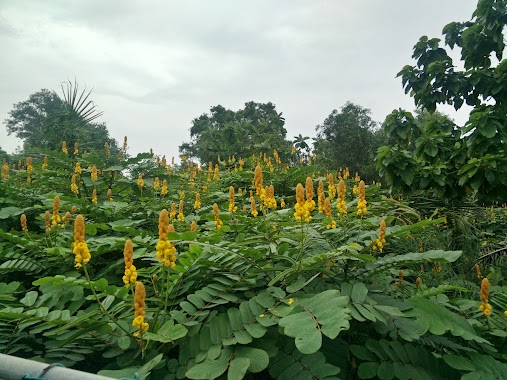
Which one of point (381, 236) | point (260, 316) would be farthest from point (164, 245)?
point (381, 236)

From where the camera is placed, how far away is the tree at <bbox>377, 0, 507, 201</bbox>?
4.50 m

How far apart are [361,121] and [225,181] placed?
19556 mm

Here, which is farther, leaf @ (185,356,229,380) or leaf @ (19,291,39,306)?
leaf @ (19,291,39,306)

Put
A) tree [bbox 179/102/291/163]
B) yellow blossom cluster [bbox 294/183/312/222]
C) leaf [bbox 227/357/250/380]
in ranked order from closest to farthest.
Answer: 1. leaf [bbox 227/357/250/380]
2. yellow blossom cluster [bbox 294/183/312/222]
3. tree [bbox 179/102/291/163]

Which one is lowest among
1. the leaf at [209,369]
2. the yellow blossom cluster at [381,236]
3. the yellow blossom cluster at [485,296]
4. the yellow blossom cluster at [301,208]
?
the leaf at [209,369]

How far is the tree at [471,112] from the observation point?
4.50 m

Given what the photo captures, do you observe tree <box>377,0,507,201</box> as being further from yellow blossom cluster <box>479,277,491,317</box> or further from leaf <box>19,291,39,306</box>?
leaf <box>19,291,39,306</box>

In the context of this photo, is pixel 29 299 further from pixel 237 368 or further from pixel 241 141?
pixel 241 141

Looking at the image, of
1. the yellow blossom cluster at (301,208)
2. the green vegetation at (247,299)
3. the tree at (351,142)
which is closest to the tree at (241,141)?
the tree at (351,142)

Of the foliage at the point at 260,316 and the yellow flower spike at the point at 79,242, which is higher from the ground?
the yellow flower spike at the point at 79,242

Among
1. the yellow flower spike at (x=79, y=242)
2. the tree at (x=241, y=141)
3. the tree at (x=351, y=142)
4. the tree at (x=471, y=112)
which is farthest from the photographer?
the tree at (x=351, y=142)

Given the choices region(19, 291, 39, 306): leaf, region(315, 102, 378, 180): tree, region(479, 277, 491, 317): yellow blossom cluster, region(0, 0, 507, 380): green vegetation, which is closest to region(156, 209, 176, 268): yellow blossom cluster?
region(0, 0, 507, 380): green vegetation

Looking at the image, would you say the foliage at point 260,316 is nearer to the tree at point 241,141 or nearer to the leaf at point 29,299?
the leaf at point 29,299

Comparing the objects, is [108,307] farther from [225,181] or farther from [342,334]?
[225,181]
